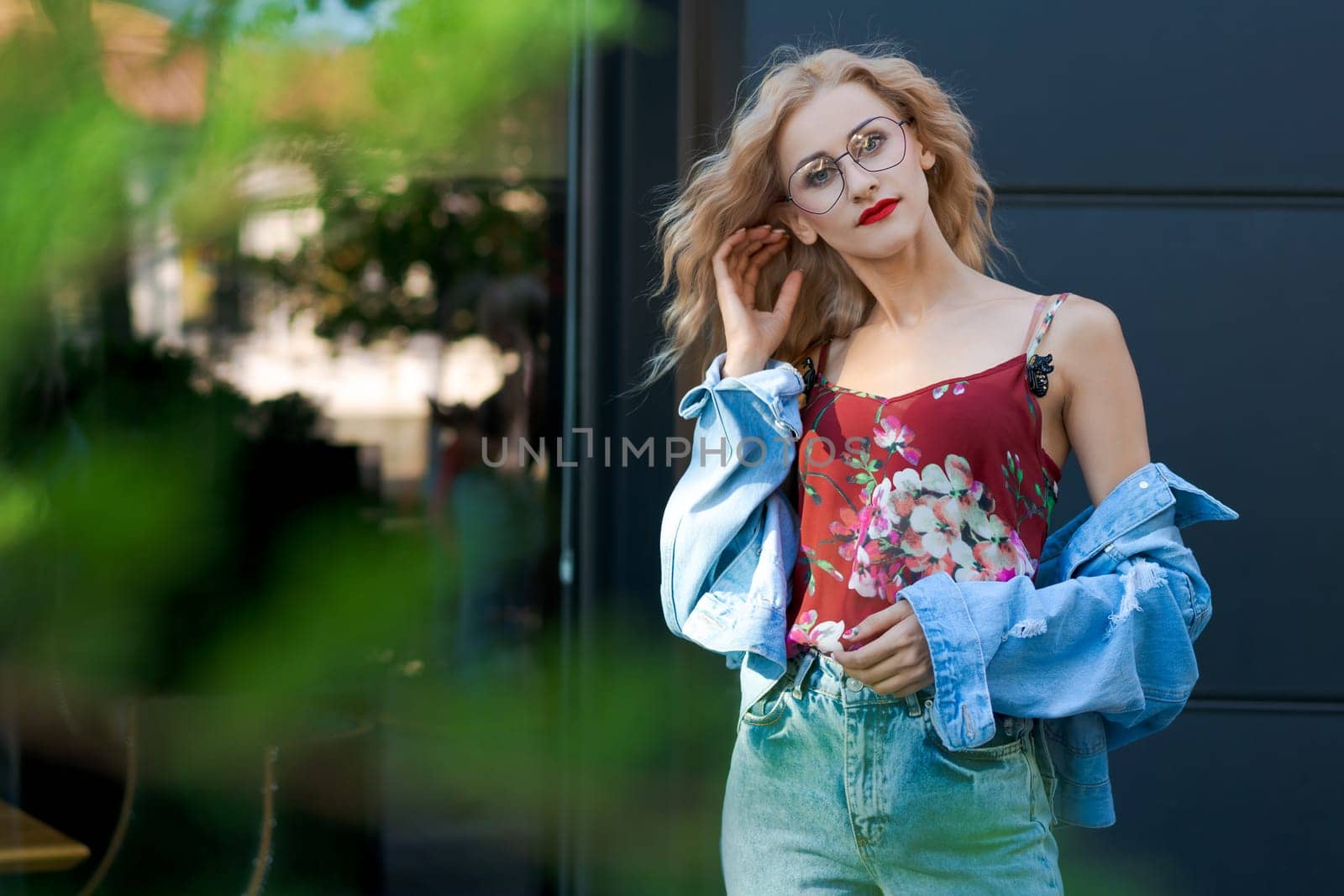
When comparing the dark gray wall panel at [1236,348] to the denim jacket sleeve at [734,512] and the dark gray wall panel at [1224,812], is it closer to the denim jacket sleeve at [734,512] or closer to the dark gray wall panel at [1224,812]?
the dark gray wall panel at [1224,812]

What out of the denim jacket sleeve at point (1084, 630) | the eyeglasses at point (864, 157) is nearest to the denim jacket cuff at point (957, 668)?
the denim jacket sleeve at point (1084, 630)

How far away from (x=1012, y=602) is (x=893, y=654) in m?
0.17

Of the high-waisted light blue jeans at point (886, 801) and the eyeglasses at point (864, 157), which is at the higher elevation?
the eyeglasses at point (864, 157)

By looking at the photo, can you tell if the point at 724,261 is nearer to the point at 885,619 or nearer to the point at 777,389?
the point at 777,389

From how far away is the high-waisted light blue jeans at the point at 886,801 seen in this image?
1.56m

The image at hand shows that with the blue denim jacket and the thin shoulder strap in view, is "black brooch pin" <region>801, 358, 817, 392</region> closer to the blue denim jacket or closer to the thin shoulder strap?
the blue denim jacket

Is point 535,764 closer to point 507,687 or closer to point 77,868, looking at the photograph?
point 507,687

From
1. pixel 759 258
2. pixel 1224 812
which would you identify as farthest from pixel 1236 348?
pixel 759 258

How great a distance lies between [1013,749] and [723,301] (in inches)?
30.7

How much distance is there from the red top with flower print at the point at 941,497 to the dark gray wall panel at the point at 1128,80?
113 centimetres

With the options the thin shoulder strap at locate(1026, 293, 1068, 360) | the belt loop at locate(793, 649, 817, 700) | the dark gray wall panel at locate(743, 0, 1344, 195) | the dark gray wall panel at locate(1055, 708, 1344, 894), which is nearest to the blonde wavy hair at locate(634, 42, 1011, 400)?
the thin shoulder strap at locate(1026, 293, 1068, 360)

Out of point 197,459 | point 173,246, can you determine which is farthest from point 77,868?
point 173,246

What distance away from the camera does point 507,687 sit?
3236 mm

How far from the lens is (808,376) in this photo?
Result: 1.84 metres
